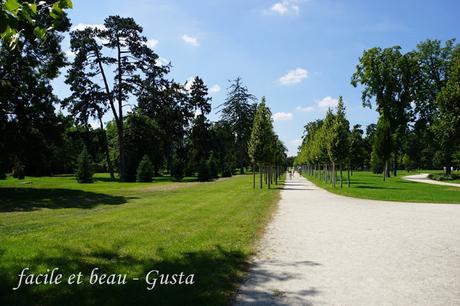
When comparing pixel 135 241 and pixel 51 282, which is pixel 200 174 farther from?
pixel 51 282

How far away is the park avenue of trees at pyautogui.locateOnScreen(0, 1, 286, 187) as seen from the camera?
2686 cm

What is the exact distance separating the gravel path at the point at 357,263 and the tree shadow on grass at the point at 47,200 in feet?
37.4

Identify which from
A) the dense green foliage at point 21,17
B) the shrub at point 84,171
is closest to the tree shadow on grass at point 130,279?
the dense green foliage at point 21,17

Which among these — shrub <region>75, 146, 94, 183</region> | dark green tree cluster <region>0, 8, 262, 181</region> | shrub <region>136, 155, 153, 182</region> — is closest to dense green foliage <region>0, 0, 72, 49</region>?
dark green tree cluster <region>0, 8, 262, 181</region>

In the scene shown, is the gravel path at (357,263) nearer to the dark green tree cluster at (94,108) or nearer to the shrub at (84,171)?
the dark green tree cluster at (94,108)

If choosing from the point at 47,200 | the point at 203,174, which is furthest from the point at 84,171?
the point at 47,200

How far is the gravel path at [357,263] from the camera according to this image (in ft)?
18.5

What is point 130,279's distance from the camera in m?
6.17

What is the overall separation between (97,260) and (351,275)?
4.32 metres

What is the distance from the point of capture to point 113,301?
5.23 metres

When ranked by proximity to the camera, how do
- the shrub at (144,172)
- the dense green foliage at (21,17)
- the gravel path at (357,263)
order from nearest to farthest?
the dense green foliage at (21,17) < the gravel path at (357,263) < the shrub at (144,172)

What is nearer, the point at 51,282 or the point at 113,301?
the point at 113,301

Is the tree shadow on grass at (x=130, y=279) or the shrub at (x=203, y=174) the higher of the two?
the shrub at (x=203, y=174)

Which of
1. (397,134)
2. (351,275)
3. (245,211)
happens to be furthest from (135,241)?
(397,134)
